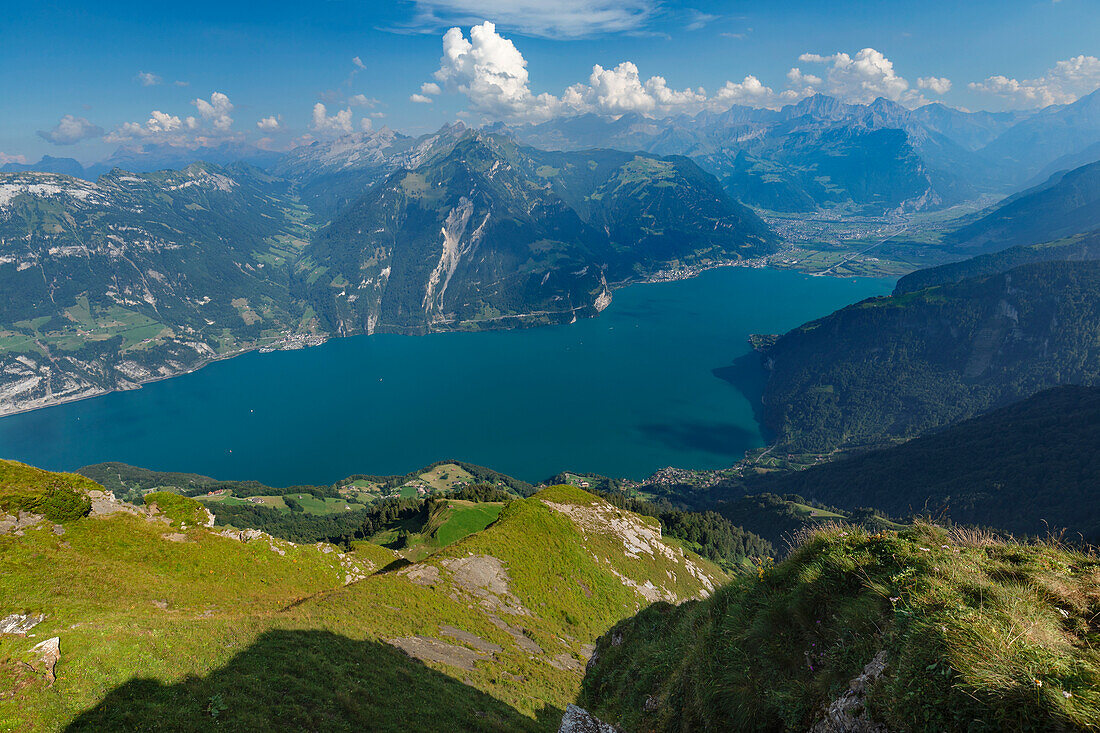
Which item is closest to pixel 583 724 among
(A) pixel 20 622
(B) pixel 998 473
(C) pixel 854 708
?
(C) pixel 854 708

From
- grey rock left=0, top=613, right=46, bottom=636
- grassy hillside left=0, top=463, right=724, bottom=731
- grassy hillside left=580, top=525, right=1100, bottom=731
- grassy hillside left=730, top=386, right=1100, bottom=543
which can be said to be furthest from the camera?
grassy hillside left=730, top=386, right=1100, bottom=543

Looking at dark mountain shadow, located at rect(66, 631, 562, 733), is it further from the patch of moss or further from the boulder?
the patch of moss

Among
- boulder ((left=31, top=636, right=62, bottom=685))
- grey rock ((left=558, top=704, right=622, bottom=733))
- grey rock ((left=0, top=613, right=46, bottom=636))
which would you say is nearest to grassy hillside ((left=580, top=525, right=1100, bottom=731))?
grey rock ((left=558, top=704, right=622, bottom=733))

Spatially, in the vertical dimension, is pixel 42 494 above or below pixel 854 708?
below

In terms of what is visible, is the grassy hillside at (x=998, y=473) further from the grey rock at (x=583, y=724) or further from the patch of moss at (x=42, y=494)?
the patch of moss at (x=42, y=494)

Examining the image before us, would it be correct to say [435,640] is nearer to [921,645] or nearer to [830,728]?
[830,728]

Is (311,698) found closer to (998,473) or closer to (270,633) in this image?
(270,633)

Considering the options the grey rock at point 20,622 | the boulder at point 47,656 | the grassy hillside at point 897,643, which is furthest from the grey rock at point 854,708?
the grey rock at point 20,622
